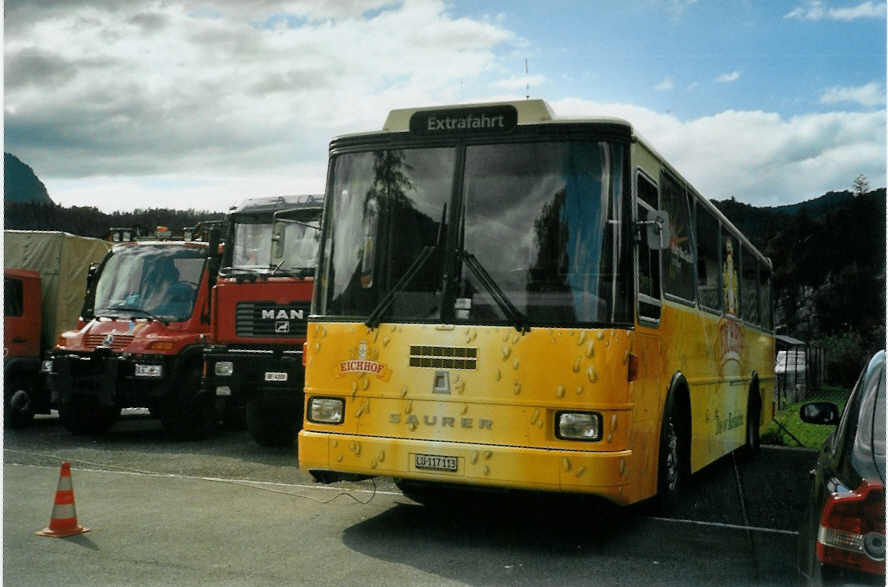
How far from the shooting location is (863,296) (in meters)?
47.0

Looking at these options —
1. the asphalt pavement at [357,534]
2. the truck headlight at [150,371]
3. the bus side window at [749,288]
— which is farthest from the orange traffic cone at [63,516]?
the bus side window at [749,288]

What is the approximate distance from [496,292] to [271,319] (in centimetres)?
690

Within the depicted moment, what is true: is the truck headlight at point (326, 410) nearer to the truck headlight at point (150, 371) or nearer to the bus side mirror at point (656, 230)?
the bus side mirror at point (656, 230)

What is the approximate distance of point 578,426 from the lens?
706cm

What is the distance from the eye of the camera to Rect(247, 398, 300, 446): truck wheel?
14.0 meters

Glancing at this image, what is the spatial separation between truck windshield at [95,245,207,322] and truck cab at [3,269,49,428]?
83.9 inches

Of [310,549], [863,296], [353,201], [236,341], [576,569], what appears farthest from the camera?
[863,296]

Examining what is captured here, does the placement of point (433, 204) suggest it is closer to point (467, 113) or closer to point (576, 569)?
point (467, 113)

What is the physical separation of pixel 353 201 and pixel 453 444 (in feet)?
6.73

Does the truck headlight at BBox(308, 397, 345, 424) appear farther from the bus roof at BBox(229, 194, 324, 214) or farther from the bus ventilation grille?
the bus roof at BBox(229, 194, 324, 214)

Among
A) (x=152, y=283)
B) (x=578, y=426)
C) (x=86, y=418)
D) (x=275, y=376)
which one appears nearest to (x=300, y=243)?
(x=275, y=376)

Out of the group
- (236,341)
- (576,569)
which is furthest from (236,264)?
(576,569)

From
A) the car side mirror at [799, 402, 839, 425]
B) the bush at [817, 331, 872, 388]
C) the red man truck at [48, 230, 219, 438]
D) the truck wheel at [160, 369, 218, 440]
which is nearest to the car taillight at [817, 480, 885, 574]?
the car side mirror at [799, 402, 839, 425]

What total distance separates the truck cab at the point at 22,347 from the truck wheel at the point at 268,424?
484 centimetres
